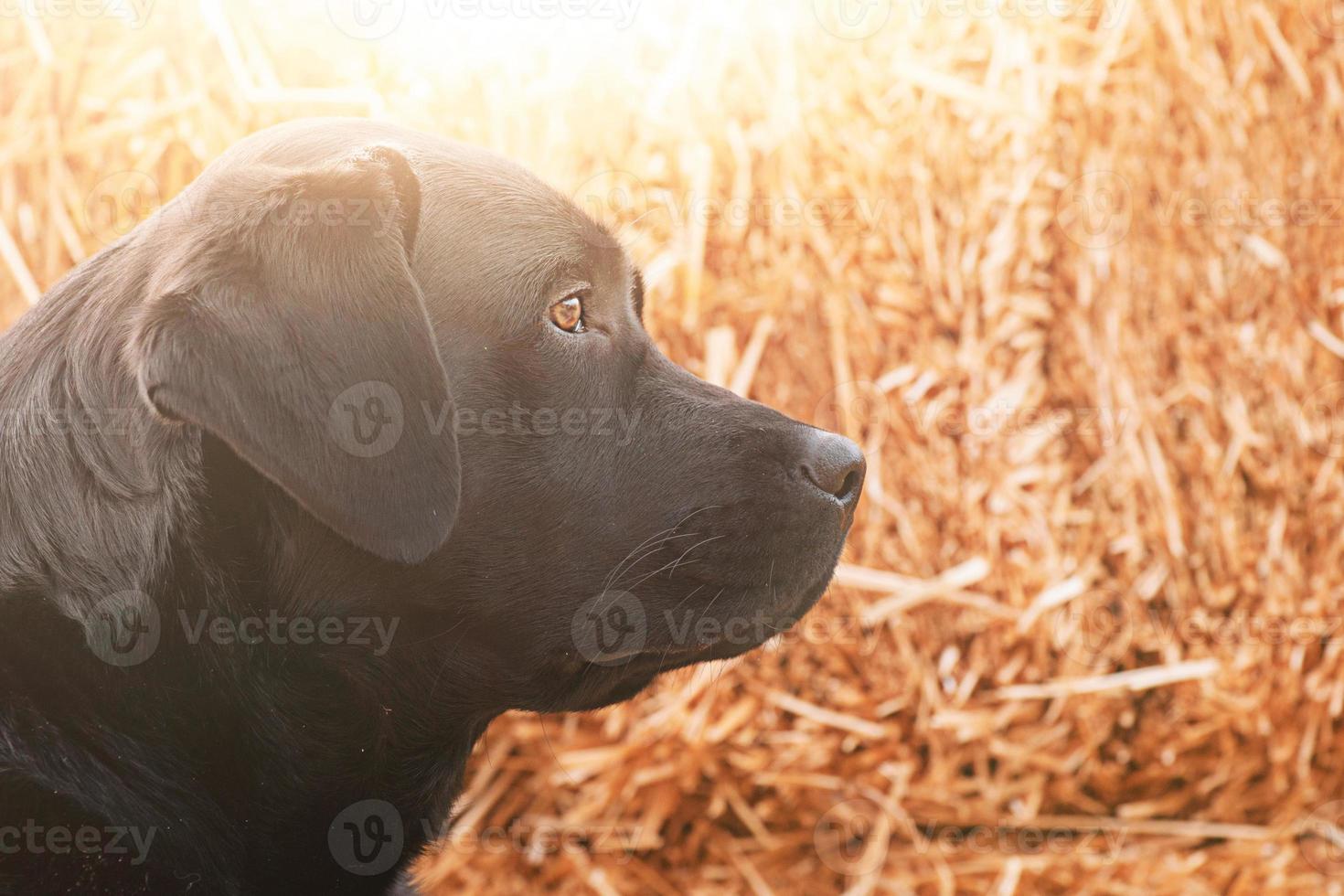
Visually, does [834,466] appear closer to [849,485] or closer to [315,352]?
[849,485]

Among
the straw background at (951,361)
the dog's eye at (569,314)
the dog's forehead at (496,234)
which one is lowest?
the straw background at (951,361)

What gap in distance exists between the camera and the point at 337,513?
173 centimetres

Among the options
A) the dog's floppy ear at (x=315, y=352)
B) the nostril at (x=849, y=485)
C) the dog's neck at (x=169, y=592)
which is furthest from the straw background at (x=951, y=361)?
the dog's floppy ear at (x=315, y=352)

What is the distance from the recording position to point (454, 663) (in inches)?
81.2

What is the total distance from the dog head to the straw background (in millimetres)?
1029

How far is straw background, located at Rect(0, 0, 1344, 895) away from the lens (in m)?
3.15

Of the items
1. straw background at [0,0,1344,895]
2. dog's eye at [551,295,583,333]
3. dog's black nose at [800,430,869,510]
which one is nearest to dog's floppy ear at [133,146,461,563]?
dog's eye at [551,295,583,333]

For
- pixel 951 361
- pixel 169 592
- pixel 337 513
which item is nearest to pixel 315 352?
pixel 337 513

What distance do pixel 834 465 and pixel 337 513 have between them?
91 centimetres

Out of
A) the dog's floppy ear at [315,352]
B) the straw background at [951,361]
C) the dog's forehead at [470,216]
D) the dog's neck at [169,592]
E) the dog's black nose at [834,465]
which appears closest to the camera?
the dog's floppy ear at [315,352]

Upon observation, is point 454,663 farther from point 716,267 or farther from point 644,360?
point 716,267

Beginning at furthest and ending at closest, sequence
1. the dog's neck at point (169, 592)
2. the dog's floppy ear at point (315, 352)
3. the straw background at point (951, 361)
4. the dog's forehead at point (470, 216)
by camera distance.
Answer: the straw background at point (951, 361), the dog's forehead at point (470, 216), the dog's neck at point (169, 592), the dog's floppy ear at point (315, 352)

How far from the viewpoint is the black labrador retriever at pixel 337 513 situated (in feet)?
5.69

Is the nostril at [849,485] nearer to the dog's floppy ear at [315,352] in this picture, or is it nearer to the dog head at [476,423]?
the dog head at [476,423]
